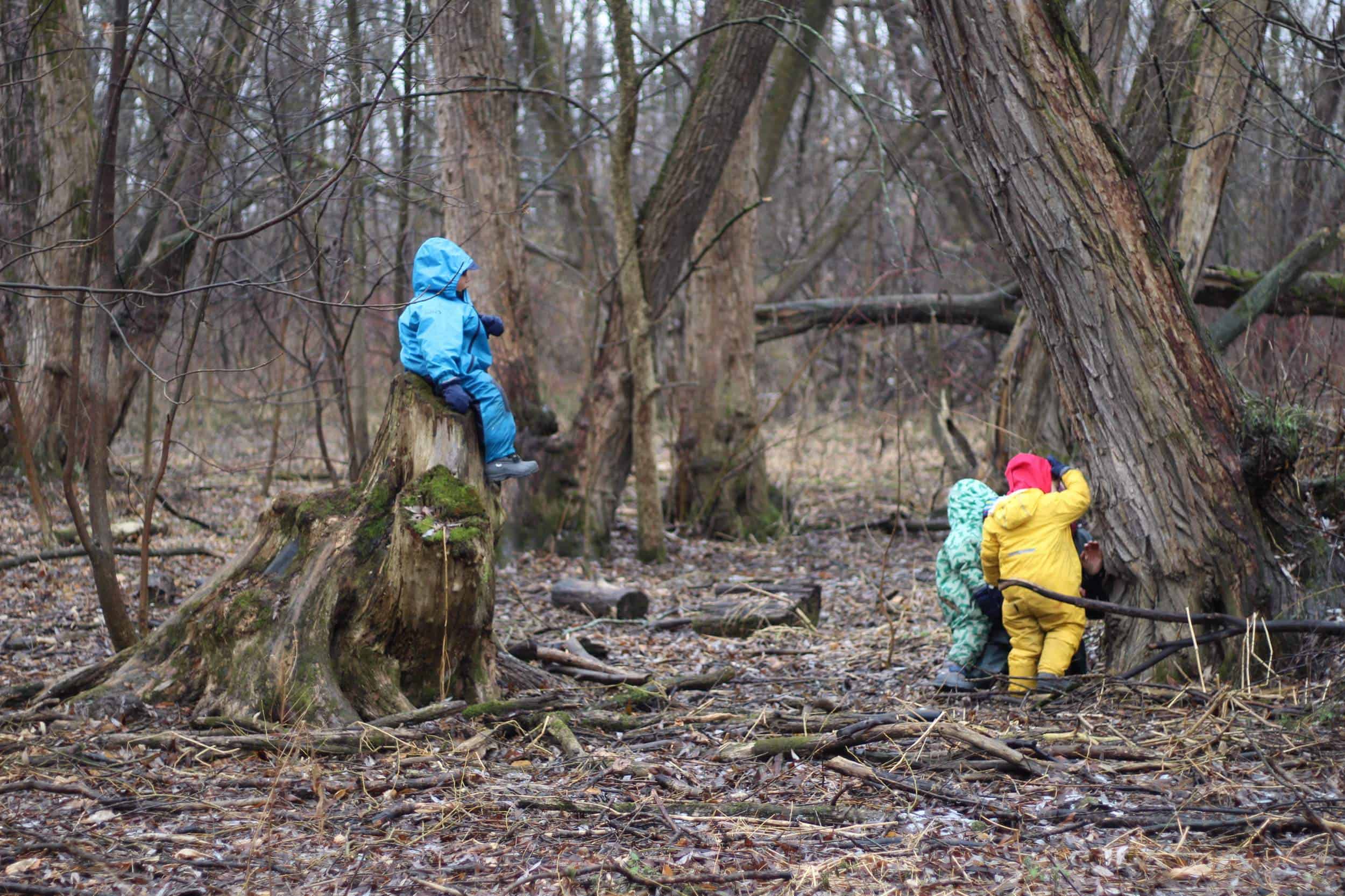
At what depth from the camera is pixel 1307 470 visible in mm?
5992

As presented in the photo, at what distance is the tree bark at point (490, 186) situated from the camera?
30.4 ft

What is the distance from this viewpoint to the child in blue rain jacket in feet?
18.6

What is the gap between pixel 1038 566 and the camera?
5398mm

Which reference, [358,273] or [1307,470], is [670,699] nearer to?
[1307,470]

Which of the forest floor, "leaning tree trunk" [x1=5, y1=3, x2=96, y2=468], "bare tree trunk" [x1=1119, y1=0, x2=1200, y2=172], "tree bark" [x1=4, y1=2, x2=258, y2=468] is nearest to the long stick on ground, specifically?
the forest floor

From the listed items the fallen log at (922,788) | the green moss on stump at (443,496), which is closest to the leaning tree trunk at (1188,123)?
the fallen log at (922,788)

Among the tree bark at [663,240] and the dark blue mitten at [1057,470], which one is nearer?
the dark blue mitten at [1057,470]

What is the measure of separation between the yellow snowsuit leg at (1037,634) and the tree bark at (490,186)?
200 inches

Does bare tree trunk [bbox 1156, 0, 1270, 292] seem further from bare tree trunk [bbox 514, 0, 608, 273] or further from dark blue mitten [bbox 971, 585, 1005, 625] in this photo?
bare tree trunk [bbox 514, 0, 608, 273]

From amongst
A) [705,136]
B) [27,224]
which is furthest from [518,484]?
[27,224]

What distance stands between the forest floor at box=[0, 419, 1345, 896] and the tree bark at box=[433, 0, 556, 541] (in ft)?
14.2

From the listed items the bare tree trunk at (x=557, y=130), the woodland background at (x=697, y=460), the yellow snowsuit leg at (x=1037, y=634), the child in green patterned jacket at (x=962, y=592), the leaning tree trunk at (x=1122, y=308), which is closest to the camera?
the woodland background at (x=697, y=460)

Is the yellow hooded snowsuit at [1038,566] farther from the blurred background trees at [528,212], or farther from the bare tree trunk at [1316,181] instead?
the bare tree trunk at [1316,181]

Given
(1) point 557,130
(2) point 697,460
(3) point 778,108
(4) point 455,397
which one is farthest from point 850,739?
(1) point 557,130
